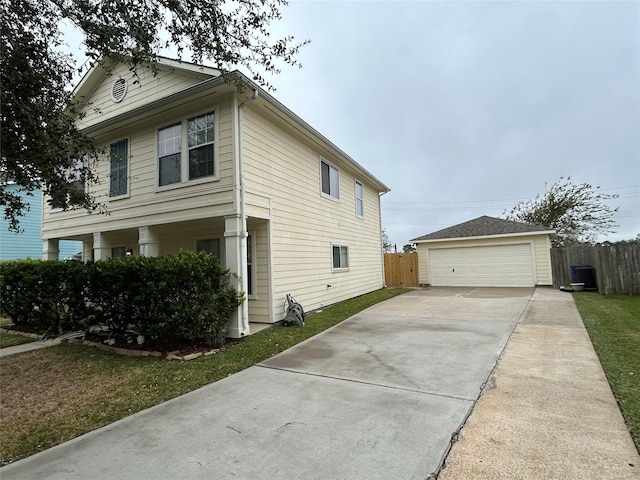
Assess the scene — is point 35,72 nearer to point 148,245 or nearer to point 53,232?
point 148,245

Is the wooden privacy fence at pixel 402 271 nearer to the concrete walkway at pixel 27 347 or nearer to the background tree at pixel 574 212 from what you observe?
the concrete walkway at pixel 27 347

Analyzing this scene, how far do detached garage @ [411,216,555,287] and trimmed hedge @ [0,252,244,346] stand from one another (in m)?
13.0

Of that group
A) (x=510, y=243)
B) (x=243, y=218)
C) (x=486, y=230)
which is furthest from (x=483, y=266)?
(x=243, y=218)

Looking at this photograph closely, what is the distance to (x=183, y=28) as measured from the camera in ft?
15.0

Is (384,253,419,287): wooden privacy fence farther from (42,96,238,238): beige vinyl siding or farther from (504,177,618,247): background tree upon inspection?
(504,177,618,247): background tree

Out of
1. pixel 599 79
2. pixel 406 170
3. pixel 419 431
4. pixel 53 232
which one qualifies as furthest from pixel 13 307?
pixel 406 170

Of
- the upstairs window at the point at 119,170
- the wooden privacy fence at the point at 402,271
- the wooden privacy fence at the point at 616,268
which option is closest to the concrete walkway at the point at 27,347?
the upstairs window at the point at 119,170

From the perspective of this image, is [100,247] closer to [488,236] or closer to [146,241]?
[146,241]

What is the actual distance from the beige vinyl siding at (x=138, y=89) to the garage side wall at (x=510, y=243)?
13596 mm

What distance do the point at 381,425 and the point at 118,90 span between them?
1053 cm

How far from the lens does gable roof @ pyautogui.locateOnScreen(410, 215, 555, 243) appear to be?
15177 mm

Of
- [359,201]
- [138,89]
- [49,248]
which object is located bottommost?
[49,248]

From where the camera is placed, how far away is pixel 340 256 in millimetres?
11664

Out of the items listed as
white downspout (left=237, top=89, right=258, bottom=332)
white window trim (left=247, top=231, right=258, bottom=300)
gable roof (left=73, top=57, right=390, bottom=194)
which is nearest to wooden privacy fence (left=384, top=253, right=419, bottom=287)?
gable roof (left=73, top=57, right=390, bottom=194)
